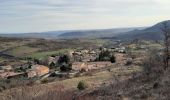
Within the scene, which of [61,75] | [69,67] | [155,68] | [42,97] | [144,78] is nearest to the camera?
[42,97]

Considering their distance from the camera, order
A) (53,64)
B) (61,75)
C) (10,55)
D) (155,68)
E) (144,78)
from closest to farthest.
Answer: (144,78) < (155,68) < (61,75) < (53,64) < (10,55)

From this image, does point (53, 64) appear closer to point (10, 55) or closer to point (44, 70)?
point (44, 70)

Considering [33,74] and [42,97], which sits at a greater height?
[42,97]

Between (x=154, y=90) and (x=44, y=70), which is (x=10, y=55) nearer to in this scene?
(x=44, y=70)

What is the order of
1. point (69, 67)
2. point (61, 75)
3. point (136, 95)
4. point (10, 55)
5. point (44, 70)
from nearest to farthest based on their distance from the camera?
point (136, 95) < point (61, 75) < point (69, 67) < point (44, 70) < point (10, 55)

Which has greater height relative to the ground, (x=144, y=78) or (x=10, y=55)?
(x=144, y=78)

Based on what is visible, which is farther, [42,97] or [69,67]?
[69,67]

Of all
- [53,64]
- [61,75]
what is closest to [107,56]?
[53,64]

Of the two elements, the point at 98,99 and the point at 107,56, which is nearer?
the point at 98,99

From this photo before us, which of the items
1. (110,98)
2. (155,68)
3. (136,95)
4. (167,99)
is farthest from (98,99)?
(155,68)
